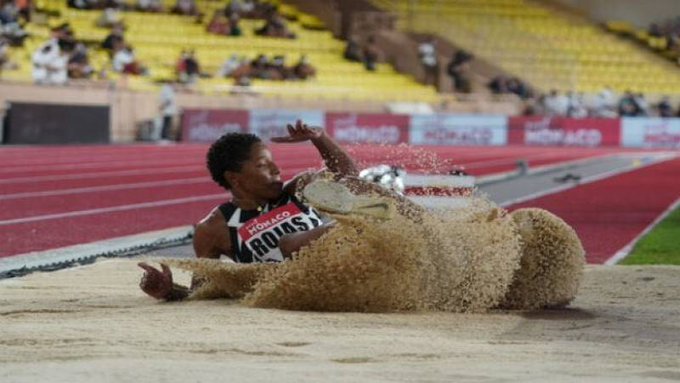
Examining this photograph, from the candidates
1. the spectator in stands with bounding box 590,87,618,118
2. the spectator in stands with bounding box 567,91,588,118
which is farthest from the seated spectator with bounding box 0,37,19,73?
the spectator in stands with bounding box 590,87,618,118

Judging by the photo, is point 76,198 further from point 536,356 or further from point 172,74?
point 172,74

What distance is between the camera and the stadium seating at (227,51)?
31359 millimetres

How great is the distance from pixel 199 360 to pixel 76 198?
9388mm

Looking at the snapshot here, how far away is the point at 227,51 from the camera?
1380 inches

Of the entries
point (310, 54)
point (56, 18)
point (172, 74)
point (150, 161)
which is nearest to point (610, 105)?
point (310, 54)

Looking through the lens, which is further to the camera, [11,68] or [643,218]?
[11,68]

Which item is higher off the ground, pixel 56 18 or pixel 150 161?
pixel 56 18

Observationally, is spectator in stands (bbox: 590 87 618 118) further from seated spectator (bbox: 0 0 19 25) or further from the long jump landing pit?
the long jump landing pit

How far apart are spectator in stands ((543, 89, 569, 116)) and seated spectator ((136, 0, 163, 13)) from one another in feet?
→ 31.9

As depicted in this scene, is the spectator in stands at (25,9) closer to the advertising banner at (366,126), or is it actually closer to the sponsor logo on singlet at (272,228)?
the advertising banner at (366,126)

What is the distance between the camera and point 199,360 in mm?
4035

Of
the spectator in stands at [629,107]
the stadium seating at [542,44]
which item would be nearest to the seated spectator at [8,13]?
the stadium seating at [542,44]

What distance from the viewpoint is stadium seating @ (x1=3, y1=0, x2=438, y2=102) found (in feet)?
103

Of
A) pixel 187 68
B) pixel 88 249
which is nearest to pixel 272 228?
pixel 88 249
